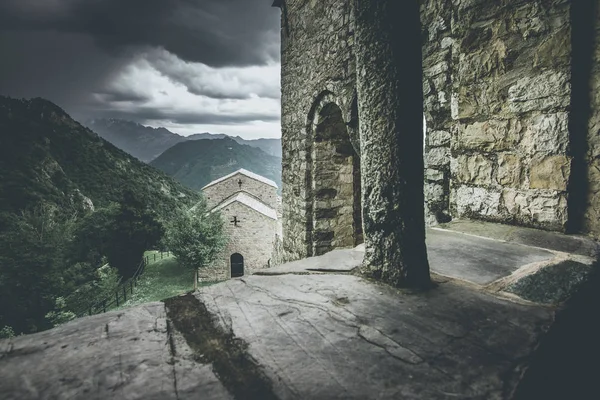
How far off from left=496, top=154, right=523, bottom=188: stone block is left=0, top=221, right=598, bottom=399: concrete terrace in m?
0.78

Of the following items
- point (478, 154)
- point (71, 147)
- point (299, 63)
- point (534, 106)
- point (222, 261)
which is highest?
point (71, 147)

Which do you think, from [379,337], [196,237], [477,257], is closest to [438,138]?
[477,257]

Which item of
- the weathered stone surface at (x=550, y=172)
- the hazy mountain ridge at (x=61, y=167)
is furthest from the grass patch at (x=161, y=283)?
the weathered stone surface at (x=550, y=172)

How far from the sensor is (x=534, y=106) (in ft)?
6.31

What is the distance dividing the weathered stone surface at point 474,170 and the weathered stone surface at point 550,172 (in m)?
0.26

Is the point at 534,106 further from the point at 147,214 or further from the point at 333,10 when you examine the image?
the point at 147,214

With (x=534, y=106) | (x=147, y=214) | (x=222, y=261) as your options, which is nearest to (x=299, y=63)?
(x=534, y=106)

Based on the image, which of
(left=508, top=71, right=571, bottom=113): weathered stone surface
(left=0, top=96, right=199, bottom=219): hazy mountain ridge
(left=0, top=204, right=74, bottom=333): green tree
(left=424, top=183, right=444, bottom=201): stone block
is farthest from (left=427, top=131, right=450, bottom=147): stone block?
(left=0, top=96, right=199, bottom=219): hazy mountain ridge

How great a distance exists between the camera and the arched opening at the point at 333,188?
4.47 metres

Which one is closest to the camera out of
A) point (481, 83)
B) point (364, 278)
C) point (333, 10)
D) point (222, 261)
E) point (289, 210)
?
point (364, 278)

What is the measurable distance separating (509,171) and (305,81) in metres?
3.24

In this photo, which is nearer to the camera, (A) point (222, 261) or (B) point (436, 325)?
(B) point (436, 325)

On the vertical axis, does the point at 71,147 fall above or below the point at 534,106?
above

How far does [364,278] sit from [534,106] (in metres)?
1.57
